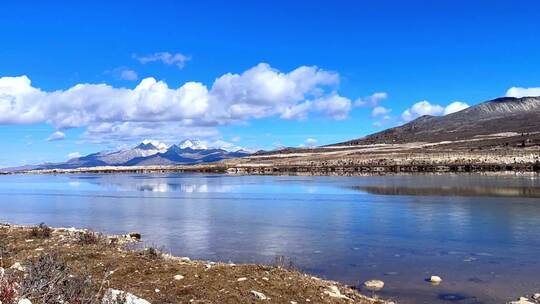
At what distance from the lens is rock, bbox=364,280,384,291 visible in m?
15.4

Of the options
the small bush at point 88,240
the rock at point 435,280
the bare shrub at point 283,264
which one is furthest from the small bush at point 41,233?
the rock at point 435,280

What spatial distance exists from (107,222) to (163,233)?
21.9 ft

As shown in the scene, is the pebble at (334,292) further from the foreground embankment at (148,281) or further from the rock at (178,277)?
the rock at (178,277)

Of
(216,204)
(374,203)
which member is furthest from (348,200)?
(216,204)

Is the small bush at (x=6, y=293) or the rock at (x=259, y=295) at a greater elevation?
the small bush at (x=6, y=293)

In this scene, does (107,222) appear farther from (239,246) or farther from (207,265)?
(207,265)

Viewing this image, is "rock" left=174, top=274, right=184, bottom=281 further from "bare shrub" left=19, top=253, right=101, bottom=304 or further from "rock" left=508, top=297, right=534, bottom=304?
"rock" left=508, top=297, right=534, bottom=304

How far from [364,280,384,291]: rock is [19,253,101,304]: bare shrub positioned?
8.53m

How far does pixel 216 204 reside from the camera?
41469 mm

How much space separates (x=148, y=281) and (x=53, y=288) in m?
4.72

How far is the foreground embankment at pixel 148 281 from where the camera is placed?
8.71m

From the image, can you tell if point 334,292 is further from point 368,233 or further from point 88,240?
point 368,233

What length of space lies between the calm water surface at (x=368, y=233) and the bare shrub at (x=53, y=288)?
8518mm

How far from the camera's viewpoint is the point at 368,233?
82.7ft
